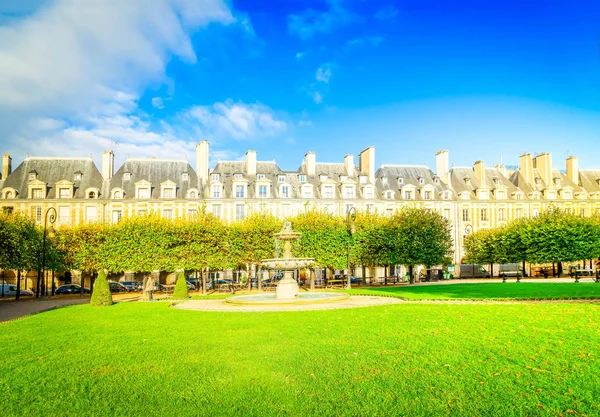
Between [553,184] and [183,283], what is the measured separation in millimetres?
50254

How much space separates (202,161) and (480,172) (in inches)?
1263

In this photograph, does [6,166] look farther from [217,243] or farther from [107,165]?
[217,243]

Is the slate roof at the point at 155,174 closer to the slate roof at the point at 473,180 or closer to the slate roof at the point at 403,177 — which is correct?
the slate roof at the point at 403,177

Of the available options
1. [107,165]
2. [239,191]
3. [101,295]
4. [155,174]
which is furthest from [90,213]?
[101,295]

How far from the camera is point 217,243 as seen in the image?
37219 millimetres

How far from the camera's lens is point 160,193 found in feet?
165

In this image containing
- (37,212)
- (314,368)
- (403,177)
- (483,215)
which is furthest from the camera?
(403,177)

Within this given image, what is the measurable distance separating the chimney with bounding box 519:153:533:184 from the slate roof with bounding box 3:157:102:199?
4836 cm

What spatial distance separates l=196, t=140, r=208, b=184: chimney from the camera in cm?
5162

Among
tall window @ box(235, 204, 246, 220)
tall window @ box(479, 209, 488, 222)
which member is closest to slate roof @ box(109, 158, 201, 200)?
tall window @ box(235, 204, 246, 220)

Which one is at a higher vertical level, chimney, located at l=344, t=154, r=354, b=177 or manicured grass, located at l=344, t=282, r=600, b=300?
chimney, located at l=344, t=154, r=354, b=177

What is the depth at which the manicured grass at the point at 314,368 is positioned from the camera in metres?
6.39

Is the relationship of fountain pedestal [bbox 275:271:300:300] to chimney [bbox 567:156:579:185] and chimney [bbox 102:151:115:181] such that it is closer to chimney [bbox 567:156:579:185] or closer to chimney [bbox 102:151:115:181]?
chimney [bbox 102:151:115:181]

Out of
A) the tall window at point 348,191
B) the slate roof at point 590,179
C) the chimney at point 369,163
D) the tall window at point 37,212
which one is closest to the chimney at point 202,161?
the tall window at point 348,191
